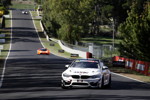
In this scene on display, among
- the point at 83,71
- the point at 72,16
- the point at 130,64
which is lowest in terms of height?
the point at 72,16

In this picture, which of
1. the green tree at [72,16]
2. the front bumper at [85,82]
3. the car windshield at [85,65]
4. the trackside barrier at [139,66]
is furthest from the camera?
the green tree at [72,16]

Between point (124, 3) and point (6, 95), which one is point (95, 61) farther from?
point (124, 3)

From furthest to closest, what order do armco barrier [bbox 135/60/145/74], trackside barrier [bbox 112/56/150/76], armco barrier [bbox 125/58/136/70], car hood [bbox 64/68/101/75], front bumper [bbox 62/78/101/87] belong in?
armco barrier [bbox 125/58/136/70], armco barrier [bbox 135/60/145/74], trackside barrier [bbox 112/56/150/76], car hood [bbox 64/68/101/75], front bumper [bbox 62/78/101/87]

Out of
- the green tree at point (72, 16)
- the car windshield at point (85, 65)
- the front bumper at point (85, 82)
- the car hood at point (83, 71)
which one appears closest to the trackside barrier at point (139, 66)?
the car windshield at point (85, 65)

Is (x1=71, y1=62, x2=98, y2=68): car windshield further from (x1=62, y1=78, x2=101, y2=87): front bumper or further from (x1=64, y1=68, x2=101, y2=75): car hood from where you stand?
(x1=62, y1=78, x2=101, y2=87): front bumper

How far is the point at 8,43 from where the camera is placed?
88.6m

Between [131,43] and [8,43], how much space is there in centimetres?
3867

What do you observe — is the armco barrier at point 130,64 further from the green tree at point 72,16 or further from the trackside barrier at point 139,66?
the green tree at point 72,16

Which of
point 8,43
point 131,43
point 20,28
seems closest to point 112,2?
point 20,28

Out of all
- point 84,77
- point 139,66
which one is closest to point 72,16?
point 139,66

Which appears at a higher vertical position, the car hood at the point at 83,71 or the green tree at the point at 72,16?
the car hood at the point at 83,71

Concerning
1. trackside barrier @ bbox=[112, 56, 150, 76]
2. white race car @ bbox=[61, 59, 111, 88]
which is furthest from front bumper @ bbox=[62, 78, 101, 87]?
trackside barrier @ bbox=[112, 56, 150, 76]

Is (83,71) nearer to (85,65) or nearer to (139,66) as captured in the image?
(85,65)

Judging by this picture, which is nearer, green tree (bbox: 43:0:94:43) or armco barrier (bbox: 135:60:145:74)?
armco barrier (bbox: 135:60:145:74)
